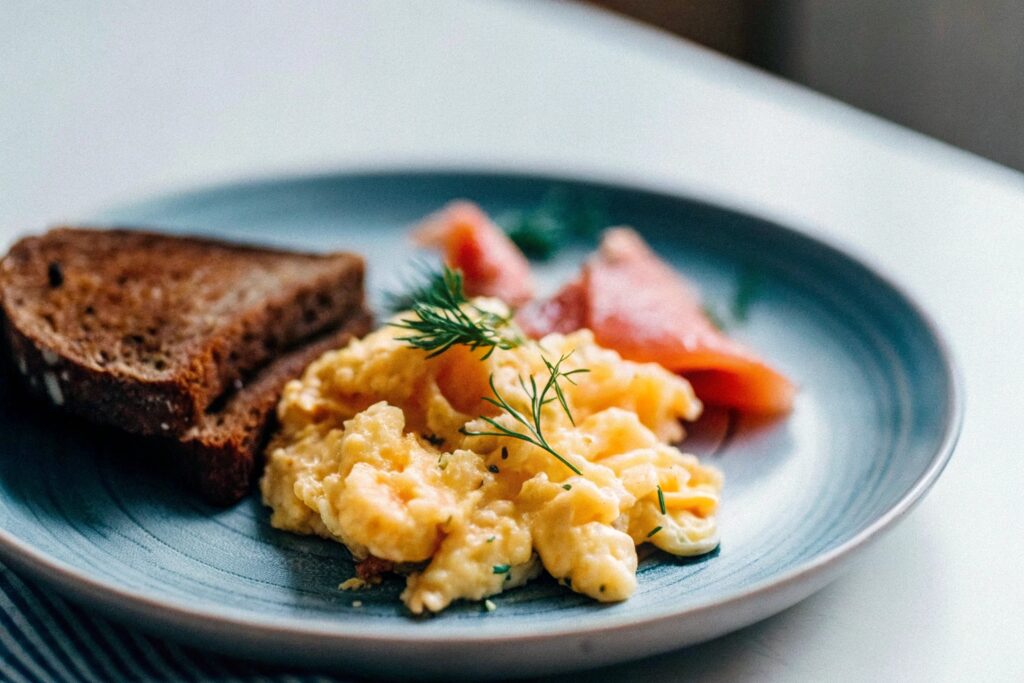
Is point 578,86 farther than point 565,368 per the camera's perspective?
Yes

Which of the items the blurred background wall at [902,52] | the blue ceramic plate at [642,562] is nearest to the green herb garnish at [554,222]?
the blue ceramic plate at [642,562]

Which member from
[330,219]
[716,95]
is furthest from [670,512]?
[716,95]

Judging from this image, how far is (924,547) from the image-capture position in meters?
2.46

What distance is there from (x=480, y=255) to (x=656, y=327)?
2.46ft

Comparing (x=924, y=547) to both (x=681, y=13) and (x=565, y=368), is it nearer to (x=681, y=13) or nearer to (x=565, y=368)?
(x=565, y=368)

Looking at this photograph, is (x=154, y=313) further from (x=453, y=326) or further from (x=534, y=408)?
(x=534, y=408)

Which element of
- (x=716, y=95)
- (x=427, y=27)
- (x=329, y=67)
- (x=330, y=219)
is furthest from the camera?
(x=427, y=27)

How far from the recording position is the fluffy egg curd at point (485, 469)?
6.86 feet

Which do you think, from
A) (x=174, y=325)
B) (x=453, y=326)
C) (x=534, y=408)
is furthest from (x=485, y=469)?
(x=174, y=325)

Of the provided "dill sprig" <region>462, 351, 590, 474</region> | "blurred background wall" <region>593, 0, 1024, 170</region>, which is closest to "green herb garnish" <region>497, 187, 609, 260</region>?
"dill sprig" <region>462, 351, 590, 474</region>

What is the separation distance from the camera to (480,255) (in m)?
3.46

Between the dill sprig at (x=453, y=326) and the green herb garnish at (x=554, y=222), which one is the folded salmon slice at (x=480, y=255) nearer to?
the green herb garnish at (x=554, y=222)

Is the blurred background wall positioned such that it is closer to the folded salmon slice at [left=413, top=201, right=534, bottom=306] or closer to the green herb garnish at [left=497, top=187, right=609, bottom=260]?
the green herb garnish at [left=497, top=187, right=609, bottom=260]

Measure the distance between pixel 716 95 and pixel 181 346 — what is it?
3.43 metres
